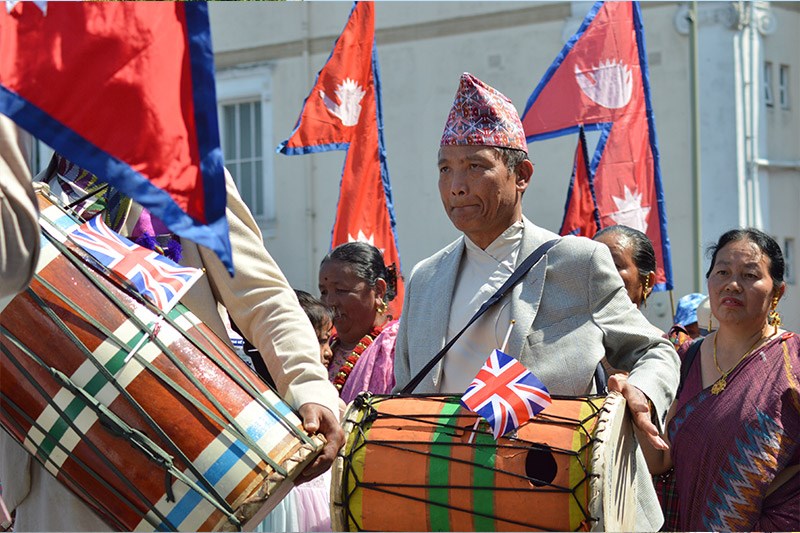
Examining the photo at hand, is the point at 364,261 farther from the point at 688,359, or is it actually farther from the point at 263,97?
the point at 263,97

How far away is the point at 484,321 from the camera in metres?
3.72

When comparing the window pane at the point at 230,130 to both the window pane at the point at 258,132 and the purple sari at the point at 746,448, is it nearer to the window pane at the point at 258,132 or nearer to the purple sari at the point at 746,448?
the window pane at the point at 258,132

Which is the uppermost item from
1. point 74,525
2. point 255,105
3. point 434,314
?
point 255,105

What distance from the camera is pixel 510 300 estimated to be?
12.0ft

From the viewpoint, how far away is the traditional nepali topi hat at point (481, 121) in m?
3.79

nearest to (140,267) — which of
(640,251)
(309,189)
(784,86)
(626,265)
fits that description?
(626,265)

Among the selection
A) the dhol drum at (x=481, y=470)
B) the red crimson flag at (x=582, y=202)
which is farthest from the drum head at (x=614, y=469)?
the red crimson flag at (x=582, y=202)

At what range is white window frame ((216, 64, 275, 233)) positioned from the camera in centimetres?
1678

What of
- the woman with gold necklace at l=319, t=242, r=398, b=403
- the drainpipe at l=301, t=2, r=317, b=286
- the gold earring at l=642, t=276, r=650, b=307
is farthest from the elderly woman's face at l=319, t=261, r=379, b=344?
the drainpipe at l=301, t=2, r=317, b=286

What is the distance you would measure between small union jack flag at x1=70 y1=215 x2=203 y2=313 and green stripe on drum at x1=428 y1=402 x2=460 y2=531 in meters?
0.80

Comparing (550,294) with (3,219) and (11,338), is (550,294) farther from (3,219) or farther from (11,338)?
(3,219)

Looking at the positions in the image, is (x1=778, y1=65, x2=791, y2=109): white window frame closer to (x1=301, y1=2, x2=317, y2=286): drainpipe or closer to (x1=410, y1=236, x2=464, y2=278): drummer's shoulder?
(x1=301, y1=2, x2=317, y2=286): drainpipe

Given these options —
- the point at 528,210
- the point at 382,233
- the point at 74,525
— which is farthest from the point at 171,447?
the point at 528,210

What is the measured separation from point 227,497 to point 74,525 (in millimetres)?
459
